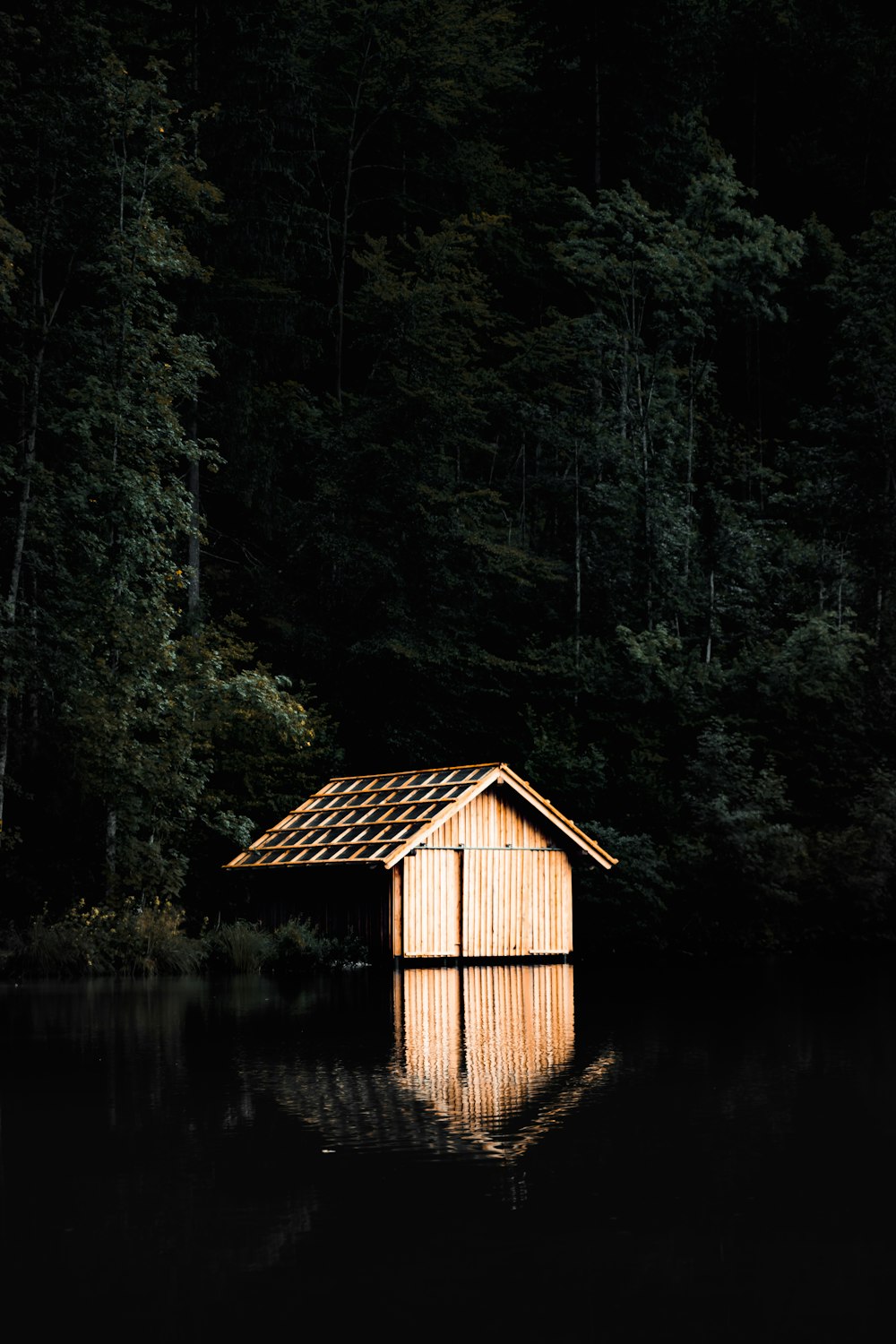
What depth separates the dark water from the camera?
8.00m

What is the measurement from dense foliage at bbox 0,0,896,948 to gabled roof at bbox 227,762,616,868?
7.48ft

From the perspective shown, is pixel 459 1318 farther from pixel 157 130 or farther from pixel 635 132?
pixel 635 132

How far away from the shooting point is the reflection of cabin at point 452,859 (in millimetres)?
34938

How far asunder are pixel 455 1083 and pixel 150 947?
19495 mm

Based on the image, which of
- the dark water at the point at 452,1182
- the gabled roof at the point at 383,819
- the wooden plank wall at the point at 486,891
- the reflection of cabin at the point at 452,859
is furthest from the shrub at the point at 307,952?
the dark water at the point at 452,1182

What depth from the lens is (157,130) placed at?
126ft

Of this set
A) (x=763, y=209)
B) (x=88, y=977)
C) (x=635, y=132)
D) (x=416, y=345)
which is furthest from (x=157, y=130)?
(x=763, y=209)

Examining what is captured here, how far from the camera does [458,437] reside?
160 ft

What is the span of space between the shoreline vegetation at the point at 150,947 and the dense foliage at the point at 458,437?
193 cm

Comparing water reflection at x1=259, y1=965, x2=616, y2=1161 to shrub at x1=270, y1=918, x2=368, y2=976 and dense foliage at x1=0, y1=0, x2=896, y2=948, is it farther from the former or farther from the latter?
dense foliage at x1=0, y1=0, x2=896, y2=948

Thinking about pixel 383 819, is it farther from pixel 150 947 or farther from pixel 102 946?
pixel 102 946

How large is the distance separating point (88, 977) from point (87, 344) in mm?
14824

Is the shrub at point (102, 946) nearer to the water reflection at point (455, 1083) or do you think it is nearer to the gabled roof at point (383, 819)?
the gabled roof at point (383, 819)

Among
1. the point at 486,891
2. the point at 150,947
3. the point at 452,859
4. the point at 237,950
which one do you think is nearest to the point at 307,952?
the point at 237,950
